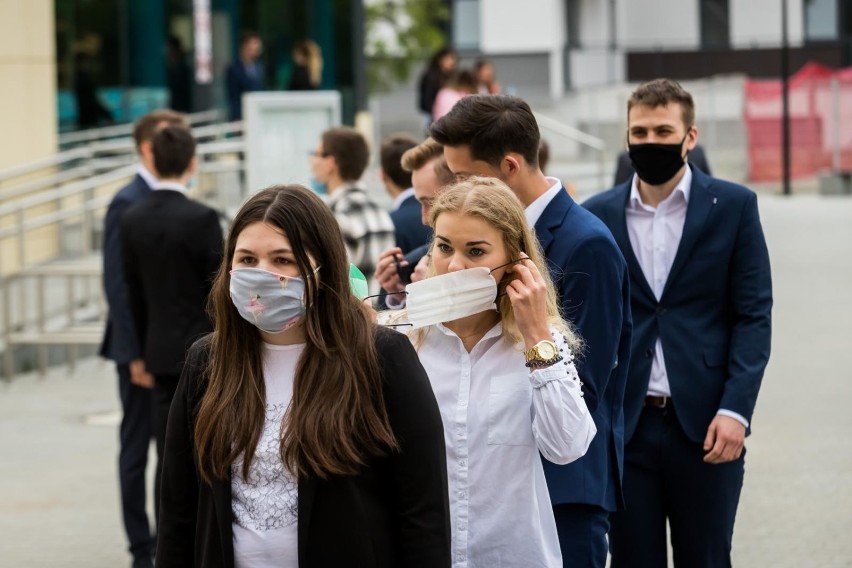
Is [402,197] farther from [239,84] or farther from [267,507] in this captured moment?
[239,84]

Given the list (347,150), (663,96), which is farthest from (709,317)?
(347,150)

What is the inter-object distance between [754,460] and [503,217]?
6345 mm

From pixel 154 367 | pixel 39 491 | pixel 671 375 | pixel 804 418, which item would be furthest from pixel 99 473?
pixel 671 375

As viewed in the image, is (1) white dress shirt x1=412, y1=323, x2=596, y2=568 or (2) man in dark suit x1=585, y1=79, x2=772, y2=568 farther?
(2) man in dark suit x1=585, y1=79, x2=772, y2=568

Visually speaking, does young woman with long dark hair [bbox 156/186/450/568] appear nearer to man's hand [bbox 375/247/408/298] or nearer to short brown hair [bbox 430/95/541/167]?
short brown hair [bbox 430/95/541/167]

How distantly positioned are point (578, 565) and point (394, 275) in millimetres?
1324

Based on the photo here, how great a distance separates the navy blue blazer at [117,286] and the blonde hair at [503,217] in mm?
3974

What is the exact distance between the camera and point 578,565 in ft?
12.9

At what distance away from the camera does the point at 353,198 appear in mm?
8109

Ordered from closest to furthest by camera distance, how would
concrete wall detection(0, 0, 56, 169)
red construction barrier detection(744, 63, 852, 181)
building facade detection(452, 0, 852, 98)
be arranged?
concrete wall detection(0, 0, 56, 169) → red construction barrier detection(744, 63, 852, 181) → building facade detection(452, 0, 852, 98)

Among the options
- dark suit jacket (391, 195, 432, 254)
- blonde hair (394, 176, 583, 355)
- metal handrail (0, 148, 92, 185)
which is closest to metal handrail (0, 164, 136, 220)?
metal handrail (0, 148, 92, 185)

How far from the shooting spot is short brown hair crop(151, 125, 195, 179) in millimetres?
7164

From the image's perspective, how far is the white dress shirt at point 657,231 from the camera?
5.15 m

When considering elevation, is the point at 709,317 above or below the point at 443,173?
below
